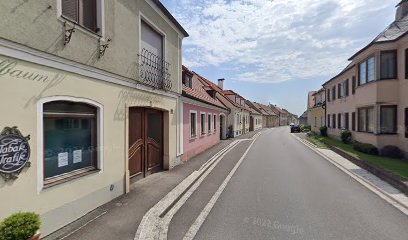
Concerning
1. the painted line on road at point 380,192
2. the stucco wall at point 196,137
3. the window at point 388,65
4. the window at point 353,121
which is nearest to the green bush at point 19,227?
the painted line on road at point 380,192

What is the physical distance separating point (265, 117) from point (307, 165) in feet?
206

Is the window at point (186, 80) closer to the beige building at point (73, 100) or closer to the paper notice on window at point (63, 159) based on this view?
the beige building at point (73, 100)

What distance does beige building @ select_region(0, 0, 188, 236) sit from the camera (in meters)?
4.12

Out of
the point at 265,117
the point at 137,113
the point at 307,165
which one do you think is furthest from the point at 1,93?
the point at 265,117

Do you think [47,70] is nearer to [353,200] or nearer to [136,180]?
[136,180]

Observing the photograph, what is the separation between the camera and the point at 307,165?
12.2 meters

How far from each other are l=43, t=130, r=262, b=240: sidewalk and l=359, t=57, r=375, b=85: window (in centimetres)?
1385

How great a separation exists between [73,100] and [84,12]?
226 centimetres

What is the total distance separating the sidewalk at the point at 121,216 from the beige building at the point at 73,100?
24cm

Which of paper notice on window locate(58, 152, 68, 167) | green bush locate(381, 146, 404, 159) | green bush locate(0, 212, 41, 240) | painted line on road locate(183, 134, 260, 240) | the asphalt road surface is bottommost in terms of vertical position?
painted line on road locate(183, 134, 260, 240)

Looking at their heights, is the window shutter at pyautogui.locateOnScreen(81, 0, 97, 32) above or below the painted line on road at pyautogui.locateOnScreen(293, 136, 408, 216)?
above

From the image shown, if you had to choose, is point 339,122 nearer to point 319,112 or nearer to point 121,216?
point 319,112

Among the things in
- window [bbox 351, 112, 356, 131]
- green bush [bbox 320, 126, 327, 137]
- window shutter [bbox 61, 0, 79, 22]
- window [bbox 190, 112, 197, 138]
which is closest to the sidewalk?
window shutter [bbox 61, 0, 79, 22]

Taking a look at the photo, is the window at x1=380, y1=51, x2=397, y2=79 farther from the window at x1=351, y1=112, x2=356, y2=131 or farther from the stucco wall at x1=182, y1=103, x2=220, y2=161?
the stucco wall at x1=182, y1=103, x2=220, y2=161
